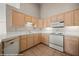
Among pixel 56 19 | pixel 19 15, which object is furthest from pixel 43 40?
pixel 19 15

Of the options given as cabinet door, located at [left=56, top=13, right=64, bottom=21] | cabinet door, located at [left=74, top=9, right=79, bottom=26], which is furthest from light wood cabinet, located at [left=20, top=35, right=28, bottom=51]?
cabinet door, located at [left=74, top=9, right=79, bottom=26]

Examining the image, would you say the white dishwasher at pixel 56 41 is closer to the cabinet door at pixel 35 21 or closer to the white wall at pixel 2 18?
the cabinet door at pixel 35 21

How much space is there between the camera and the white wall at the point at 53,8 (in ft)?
4.08

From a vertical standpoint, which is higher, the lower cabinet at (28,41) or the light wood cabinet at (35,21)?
the light wood cabinet at (35,21)

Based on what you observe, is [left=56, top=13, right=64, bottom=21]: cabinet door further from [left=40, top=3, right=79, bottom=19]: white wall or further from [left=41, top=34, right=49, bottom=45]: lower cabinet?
[left=41, top=34, right=49, bottom=45]: lower cabinet

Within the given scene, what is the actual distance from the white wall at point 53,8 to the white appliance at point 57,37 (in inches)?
6.0

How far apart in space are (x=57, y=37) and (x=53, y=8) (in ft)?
1.16

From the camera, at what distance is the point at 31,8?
1299 mm

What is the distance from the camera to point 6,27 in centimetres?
127

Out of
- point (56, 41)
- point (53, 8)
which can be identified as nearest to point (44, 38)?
point (56, 41)

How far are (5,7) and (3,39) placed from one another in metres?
A: 0.37

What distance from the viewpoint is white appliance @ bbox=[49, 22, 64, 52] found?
1283 millimetres

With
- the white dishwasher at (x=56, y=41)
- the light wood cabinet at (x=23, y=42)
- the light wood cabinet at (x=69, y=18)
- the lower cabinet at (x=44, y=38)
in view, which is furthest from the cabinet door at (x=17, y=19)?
the light wood cabinet at (x=69, y=18)

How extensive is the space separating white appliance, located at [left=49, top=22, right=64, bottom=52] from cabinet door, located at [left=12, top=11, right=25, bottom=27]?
15.1 inches
